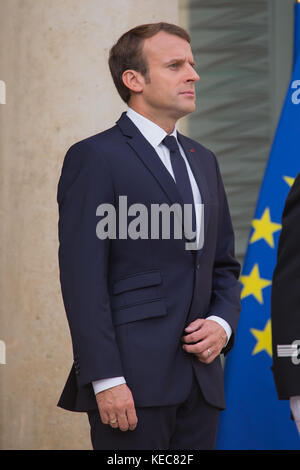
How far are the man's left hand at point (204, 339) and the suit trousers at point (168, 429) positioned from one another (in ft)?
0.28

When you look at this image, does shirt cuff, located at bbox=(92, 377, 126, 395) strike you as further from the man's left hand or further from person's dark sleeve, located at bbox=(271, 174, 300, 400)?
person's dark sleeve, located at bbox=(271, 174, 300, 400)

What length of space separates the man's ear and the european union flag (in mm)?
1048

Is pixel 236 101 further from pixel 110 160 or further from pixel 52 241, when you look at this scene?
pixel 110 160

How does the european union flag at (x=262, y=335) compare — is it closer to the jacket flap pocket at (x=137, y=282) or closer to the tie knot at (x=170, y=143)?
the tie knot at (x=170, y=143)

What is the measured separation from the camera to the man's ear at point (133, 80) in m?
2.32

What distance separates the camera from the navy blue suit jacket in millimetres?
2105

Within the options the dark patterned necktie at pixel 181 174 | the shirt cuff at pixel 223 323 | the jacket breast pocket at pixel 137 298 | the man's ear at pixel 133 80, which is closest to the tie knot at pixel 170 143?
the dark patterned necktie at pixel 181 174

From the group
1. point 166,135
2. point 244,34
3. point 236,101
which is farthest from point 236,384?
point 244,34

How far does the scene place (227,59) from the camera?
4.25m

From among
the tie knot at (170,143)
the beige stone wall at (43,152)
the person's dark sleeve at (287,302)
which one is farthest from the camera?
the beige stone wall at (43,152)

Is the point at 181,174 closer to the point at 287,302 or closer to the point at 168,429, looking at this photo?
the point at 287,302

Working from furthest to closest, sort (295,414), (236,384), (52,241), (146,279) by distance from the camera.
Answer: (52,241)
(236,384)
(146,279)
(295,414)

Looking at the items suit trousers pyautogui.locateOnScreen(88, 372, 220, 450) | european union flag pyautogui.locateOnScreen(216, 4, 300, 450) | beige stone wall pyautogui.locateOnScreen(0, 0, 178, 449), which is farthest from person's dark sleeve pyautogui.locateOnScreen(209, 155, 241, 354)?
beige stone wall pyautogui.locateOnScreen(0, 0, 178, 449)

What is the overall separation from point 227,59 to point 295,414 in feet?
8.70
